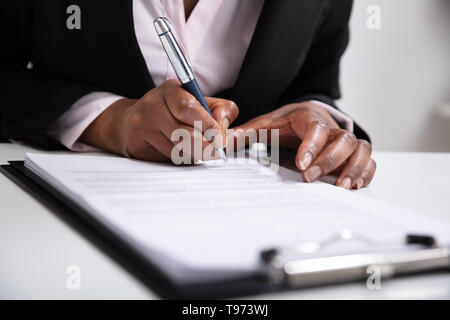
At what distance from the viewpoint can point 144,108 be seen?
0.56 meters

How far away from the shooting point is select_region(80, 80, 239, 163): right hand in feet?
1.68

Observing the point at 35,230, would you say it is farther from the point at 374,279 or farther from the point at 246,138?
the point at 246,138

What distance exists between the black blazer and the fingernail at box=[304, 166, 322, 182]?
297 millimetres

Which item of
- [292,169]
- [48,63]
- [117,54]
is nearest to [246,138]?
Answer: [292,169]

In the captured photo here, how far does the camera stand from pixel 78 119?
26.7 inches

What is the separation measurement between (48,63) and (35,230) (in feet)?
1.59

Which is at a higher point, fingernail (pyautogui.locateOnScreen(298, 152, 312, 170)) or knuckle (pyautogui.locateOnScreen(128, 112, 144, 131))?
knuckle (pyautogui.locateOnScreen(128, 112, 144, 131))

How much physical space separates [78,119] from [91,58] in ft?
0.36

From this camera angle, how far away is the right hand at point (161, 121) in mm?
513

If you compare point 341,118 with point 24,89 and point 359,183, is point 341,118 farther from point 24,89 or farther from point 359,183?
point 24,89

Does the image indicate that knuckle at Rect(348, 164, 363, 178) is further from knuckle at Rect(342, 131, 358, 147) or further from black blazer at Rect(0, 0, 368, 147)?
black blazer at Rect(0, 0, 368, 147)

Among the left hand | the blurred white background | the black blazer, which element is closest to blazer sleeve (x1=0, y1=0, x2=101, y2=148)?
the black blazer

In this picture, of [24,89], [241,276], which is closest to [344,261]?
[241,276]

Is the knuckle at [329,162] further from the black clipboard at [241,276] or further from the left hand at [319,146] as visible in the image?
the black clipboard at [241,276]
